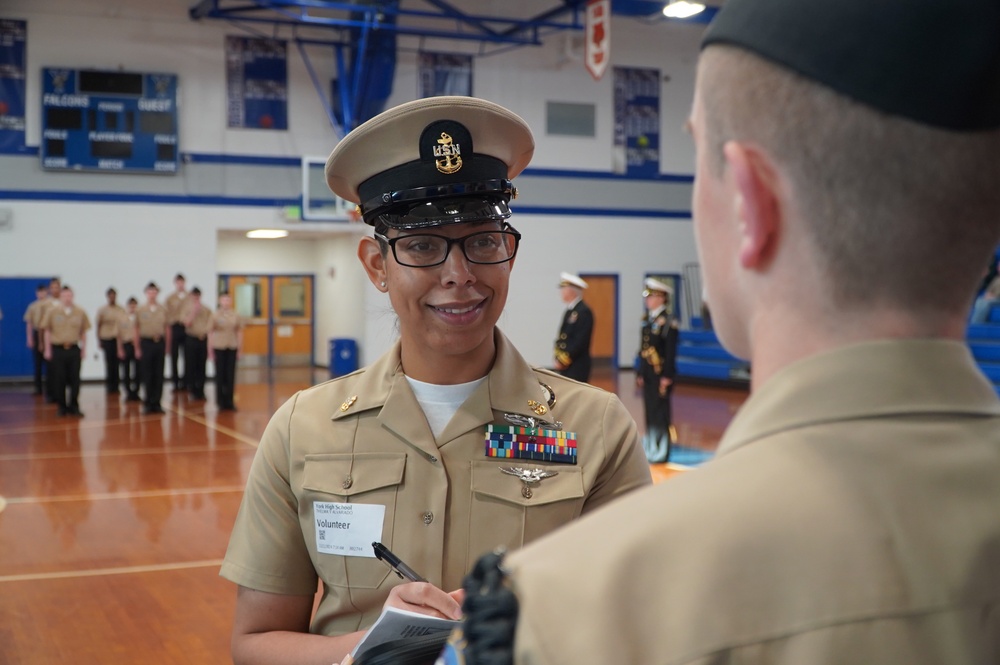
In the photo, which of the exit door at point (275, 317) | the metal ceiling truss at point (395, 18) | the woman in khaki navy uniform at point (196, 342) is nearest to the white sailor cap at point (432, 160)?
the woman in khaki navy uniform at point (196, 342)

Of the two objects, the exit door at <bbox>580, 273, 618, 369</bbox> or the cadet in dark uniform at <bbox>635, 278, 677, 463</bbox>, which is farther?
the exit door at <bbox>580, 273, 618, 369</bbox>

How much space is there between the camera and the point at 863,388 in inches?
25.9

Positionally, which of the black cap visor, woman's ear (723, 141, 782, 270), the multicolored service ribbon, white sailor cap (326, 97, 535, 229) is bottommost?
the multicolored service ribbon

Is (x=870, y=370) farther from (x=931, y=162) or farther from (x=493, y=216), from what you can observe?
(x=493, y=216)

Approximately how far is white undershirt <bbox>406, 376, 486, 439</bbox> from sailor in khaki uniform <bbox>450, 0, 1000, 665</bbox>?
3.74 ft

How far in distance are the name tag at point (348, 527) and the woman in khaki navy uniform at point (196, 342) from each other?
44.1 ft

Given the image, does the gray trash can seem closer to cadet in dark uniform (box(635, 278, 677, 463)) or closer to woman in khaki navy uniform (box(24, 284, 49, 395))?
woman in khaki navy uniform (box(24, 284, 49, 395))

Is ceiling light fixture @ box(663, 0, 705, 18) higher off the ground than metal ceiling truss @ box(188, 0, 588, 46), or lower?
lower

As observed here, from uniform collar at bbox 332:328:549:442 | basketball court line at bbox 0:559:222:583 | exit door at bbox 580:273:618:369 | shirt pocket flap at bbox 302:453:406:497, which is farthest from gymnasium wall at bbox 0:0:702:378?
shirt pocket flap at bbox 302:453:406:497

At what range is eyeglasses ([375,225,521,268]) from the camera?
1.77m

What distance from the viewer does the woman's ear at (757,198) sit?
675mm

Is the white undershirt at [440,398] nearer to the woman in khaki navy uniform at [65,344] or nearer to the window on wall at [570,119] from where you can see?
the woman in khaki navy uniform at [65,344]

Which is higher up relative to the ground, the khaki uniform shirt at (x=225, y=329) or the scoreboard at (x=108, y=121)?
the scoreboard at (x=108, y=121)

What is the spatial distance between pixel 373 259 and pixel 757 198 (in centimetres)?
134
